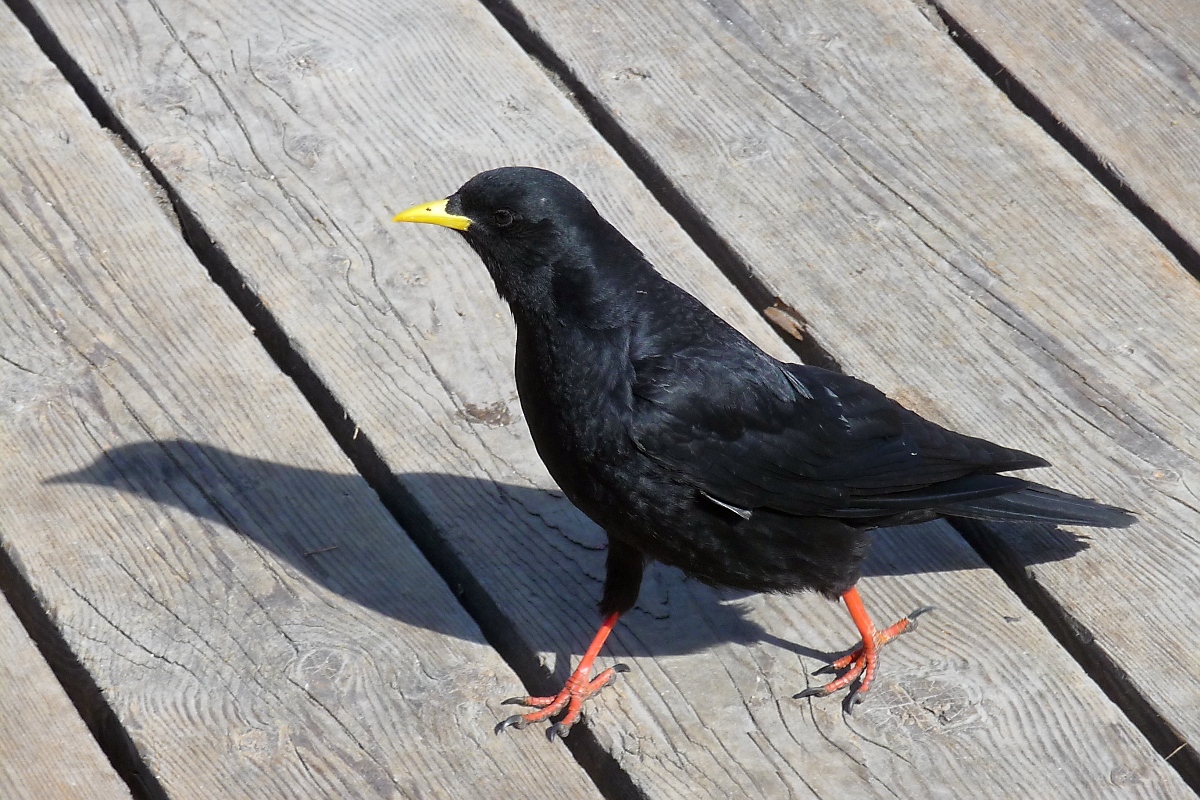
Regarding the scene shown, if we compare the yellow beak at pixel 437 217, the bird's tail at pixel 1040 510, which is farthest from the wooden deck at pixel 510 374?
Result: the yellow beak at pixel 437 217

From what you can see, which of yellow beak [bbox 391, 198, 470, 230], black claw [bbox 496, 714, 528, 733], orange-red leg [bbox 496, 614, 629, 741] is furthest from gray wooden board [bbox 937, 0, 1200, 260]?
black claw [bbox 496, 714, 528, 733]

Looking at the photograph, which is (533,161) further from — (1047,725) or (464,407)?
(1047,725)

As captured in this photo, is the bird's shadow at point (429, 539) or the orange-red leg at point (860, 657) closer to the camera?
the orange-red leg at point (860, 657)

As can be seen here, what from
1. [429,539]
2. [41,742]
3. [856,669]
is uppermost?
Result: [856,669]

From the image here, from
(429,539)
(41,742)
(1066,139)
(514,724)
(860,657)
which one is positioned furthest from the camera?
(1066,139)

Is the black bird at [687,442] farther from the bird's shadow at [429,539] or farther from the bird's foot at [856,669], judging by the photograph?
the bird's shadow at [429,539]

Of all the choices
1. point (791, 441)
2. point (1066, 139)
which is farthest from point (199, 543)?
point (1066, 139)

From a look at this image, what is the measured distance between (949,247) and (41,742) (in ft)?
8.02

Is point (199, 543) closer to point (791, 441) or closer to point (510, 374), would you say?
point (510, 374)

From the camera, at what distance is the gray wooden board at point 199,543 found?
2723 millimetres

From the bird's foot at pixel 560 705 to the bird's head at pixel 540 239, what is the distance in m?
0.77

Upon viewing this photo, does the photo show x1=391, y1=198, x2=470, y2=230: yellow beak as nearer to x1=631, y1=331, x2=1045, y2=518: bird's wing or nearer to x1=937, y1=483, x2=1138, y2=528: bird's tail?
x1=631, y1=331, x2=1045, y2=518: bird's wing

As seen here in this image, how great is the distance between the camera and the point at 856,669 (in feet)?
9.37

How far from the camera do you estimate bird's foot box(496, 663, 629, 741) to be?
2764 millimetres
